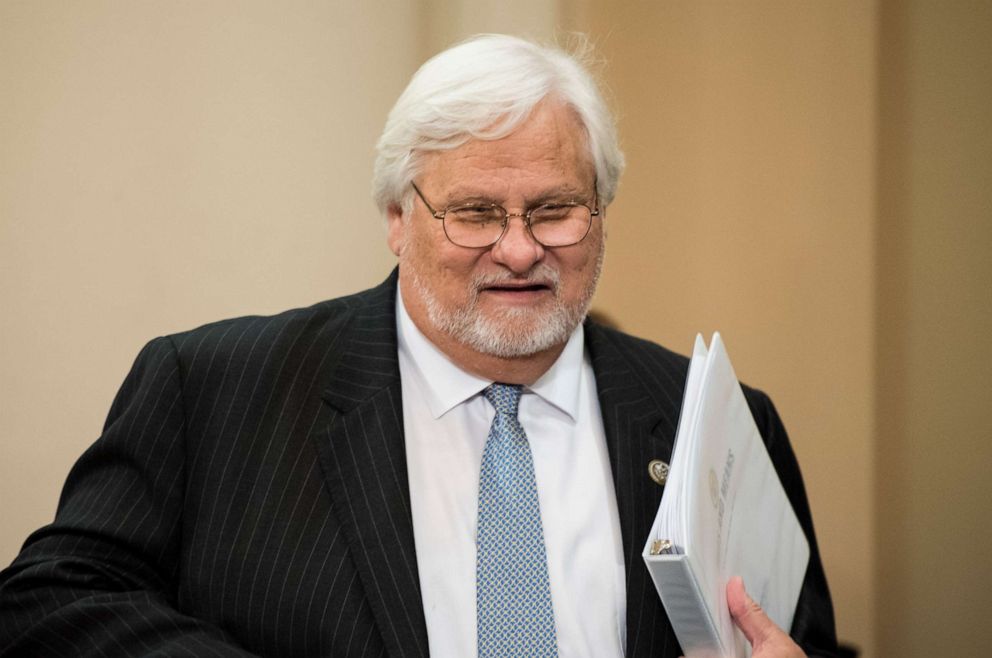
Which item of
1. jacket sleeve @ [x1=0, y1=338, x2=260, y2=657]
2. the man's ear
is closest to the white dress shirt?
the man's ear

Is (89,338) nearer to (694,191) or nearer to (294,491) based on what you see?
(294,491)

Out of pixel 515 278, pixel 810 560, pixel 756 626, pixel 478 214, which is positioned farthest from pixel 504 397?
pixel 810 560

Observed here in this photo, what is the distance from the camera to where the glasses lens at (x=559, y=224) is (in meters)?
1.93

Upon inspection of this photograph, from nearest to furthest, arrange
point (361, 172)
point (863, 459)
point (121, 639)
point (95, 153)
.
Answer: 1. point (121, 639)
2. point (95, 153)
3. point (361, 172)
4. point (863, 459)

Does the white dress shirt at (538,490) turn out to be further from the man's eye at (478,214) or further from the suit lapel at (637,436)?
the man's eye at (478,214)

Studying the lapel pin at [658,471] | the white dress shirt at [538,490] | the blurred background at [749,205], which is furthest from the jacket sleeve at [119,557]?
the blurred background at [749,205]

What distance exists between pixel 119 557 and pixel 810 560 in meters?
1.26

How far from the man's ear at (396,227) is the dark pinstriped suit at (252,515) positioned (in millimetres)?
162

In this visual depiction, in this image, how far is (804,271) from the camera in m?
3.45

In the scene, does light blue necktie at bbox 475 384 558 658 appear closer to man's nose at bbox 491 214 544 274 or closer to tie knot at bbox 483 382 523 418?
tie knot at bbox 483 382 523 418

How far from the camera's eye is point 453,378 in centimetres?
199

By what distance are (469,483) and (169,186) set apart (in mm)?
1215

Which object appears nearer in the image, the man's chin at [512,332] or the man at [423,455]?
the man at [423,455]

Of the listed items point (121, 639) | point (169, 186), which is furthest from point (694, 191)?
point (121, 639)
